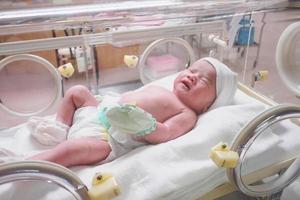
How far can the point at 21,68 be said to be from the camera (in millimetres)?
2047

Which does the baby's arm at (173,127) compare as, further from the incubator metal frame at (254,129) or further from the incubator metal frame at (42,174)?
the incubator metal frame at (42,174)

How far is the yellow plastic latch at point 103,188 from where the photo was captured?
65 cm

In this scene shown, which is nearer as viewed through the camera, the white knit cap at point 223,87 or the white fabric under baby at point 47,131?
the white fabric under baby at point 47,131

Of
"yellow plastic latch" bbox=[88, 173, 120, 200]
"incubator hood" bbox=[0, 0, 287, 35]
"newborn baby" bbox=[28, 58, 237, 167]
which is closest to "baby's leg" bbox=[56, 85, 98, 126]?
"newborn baby" bbox=[28, 58, 237, 167]

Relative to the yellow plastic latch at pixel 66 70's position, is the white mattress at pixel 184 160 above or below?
below

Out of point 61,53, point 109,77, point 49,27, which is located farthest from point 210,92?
point 109,77

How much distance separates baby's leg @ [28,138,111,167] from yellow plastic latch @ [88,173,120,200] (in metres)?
0.21

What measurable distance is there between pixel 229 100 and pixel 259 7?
19.5 inches

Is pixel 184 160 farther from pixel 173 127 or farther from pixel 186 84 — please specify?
pixel 186 84

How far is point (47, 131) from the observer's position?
105cm

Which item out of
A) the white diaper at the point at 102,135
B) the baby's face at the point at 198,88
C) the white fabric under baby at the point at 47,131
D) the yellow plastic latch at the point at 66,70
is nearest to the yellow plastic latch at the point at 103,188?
the white diaper at the point at 102,135

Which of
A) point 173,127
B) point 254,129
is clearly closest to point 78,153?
point 173,127

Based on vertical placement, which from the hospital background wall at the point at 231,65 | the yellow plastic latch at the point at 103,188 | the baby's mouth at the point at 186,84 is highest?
the baby's mouth at the point at 186,84

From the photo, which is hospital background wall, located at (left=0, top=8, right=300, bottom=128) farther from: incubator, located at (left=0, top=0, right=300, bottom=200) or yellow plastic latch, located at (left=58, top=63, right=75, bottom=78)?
yellow plastic latch, located at (left=58, top=63, right=75, bottom=78)
